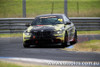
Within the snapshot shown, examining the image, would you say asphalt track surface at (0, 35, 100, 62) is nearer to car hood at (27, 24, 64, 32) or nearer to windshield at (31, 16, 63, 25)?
car hood at (27, 24, 64, 32)

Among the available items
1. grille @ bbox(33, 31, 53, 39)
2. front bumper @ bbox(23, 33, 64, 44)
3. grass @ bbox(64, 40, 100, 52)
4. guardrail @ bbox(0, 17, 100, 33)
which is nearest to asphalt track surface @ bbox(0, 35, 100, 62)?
front bumper @ bbox(23, 33, 64, 44)

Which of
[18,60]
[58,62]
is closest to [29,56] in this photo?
[18,60]

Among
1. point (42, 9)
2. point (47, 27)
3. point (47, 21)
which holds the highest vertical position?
point (47, 21)

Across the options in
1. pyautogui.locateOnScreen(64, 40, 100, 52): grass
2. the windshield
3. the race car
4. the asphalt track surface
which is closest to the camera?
the asphalt track surface

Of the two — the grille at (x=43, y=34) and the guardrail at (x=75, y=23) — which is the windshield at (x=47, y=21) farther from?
the guardrail at (x=75, y=23)

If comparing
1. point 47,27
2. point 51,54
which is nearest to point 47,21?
point 47,27

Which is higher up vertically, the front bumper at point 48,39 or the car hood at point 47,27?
the car hood at point 47,27

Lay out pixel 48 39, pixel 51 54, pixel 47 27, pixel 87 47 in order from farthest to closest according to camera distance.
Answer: pixel 87 47
pixel 47 27
pixel 48 39
pixel 51 54

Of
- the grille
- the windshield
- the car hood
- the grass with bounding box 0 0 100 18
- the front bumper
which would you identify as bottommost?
the grass with bounding box 0 0 100 18

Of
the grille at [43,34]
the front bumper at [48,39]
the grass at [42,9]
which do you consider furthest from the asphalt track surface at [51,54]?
the grass at [42,9]

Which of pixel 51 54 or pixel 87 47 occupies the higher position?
pixel 51 54

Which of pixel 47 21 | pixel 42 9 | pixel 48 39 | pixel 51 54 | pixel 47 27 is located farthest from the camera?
pixel 42 9

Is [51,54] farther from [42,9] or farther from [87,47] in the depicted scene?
[42,9]

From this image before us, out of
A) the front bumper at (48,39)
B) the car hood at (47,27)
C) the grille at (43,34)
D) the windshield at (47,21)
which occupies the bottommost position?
the front bumper at (48,39)
